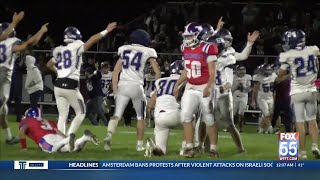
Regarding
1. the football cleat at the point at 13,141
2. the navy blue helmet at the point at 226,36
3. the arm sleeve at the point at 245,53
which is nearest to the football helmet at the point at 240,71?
the arm sleeve at the point at 245,53

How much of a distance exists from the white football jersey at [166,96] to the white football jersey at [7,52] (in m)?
2.26

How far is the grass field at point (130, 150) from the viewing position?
27.5 ft

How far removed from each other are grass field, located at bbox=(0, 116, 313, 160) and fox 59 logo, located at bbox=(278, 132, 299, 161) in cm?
87

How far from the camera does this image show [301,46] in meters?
8.45

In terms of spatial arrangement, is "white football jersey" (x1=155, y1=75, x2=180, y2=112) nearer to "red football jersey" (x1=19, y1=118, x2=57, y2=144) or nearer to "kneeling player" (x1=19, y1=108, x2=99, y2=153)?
"kneeling player" (x1=19, y1=108, x2=99, y2=153)

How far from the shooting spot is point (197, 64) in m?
7.93

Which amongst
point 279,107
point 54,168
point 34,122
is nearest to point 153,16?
point 279,107

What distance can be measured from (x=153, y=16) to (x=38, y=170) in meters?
9.77

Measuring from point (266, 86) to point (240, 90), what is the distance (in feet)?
1.57

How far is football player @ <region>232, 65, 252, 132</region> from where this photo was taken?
1317 centimetres

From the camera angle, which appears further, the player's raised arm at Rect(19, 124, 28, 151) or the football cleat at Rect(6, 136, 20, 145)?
the football cleat at Rect(6, 136, 20, 145)

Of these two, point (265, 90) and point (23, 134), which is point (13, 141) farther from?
point (265, 90)

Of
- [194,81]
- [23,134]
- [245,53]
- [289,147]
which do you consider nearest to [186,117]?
[194,81]

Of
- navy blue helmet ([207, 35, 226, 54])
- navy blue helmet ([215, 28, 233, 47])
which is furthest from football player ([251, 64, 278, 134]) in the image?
navy blue helmet ([207, 35, 226, 54])
